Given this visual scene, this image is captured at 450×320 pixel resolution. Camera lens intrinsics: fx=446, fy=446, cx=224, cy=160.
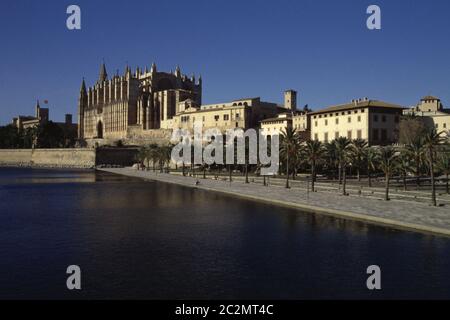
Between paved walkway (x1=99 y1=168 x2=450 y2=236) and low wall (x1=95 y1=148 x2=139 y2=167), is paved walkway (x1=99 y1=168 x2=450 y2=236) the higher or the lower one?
the lower one

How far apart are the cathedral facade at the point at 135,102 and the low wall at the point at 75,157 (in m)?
13.3

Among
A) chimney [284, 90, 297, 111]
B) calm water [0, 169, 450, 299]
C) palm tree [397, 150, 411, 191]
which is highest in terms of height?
chimney [284, 90, 297, 111]

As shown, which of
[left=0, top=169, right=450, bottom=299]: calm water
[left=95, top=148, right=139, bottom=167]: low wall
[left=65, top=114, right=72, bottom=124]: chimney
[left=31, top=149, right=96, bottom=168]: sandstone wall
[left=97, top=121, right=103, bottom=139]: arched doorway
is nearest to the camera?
[left=0, top=169, right=450, bottom=299]: calm water

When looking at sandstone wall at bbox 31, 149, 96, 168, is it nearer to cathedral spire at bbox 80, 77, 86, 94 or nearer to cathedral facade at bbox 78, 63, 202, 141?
cathedral facade at bbox 78, 63, 202, 141

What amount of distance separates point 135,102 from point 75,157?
29972mm

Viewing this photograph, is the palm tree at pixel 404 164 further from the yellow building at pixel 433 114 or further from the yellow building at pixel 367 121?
the yellow building at pixel 367 121

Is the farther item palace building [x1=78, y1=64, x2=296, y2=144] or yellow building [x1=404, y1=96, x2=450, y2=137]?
palace building [x1=78, y1=64, x2=296, y2=144]

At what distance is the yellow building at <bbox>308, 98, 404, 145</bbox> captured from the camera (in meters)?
72.5

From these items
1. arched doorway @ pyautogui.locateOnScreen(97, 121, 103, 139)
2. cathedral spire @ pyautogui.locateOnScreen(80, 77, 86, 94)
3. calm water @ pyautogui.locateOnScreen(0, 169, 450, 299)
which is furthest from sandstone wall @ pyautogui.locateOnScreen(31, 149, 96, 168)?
calm water @ pyautogui.locateOnScreen(0, 169, 450, 299)

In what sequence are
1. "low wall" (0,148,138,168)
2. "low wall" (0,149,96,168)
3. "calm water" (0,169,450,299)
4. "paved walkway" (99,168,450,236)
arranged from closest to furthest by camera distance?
1. "calm water" (0,169,450,299)
2. "paved walkway" (99,168,450,236)
3. "low wall" (0,148,138,168)
4. "low wall" (0,149,96,168)

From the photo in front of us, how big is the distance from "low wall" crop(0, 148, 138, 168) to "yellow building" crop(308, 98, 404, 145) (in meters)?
65.5

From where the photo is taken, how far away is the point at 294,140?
168 ft

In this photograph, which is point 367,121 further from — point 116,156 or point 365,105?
point 116,156
